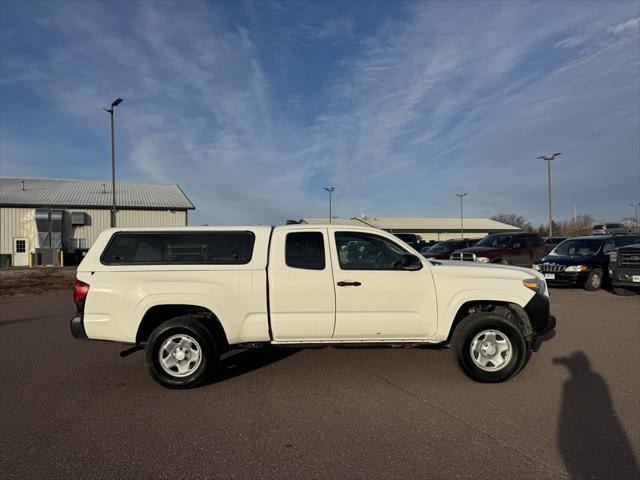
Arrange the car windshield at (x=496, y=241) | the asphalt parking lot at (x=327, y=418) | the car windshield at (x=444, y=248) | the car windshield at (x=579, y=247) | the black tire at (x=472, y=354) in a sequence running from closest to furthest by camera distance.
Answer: the asphalt parking lot at (x=327, y=418), the black tire at (x=472, y=354), the car windshield at (x=579, y=247), the car windshield at (x=496, y=241), the car windshield at (x=444, y=248)

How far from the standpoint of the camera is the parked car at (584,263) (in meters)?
12.9

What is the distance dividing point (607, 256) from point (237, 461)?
45.4 feet

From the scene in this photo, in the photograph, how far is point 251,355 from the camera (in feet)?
20.7

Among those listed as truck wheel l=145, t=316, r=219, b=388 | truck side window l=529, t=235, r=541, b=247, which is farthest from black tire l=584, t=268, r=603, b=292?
truck wheel l=145, t=316, r=219, b=388

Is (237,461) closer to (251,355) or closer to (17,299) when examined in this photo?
(251,355)

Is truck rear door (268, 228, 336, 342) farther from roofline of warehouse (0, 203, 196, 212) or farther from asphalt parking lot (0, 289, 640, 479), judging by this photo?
roofline of warehouse (0, 203, 196, 212)

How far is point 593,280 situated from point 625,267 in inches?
77.0

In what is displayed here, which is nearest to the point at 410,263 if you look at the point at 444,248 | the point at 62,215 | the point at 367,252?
the point at 367,252

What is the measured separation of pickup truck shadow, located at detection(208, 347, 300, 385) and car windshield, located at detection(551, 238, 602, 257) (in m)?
11.3

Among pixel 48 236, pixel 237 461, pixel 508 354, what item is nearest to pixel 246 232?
pixel 237 461

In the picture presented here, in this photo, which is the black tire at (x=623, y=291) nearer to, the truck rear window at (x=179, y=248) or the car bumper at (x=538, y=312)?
the car bumper at (x=538, y=312)

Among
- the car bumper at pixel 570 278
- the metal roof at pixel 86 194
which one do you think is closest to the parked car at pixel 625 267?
the car bumper at pixel 570 278

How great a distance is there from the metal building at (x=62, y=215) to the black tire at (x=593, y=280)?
28.9 m

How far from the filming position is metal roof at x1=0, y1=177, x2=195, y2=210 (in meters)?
37.0
